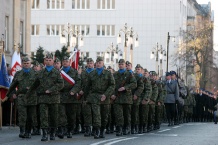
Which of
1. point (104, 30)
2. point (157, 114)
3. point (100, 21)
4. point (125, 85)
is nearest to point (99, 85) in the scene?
point (125, 85)

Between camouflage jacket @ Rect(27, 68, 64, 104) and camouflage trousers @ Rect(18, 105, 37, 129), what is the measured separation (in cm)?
122

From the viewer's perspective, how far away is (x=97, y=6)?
378 feet

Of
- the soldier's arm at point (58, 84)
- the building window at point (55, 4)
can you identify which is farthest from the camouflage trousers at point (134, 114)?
the building window at point (55, 4)

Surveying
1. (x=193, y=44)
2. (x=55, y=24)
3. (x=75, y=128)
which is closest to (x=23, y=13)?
(x=75, y=128)

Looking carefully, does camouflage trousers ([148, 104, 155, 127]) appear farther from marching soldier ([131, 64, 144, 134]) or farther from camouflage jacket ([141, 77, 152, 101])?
marching soldier ([131, 64, 144, 134])

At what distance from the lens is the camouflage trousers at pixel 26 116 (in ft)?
78.3

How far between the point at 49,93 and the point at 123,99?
392cm

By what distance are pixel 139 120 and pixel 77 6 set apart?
8719 cm

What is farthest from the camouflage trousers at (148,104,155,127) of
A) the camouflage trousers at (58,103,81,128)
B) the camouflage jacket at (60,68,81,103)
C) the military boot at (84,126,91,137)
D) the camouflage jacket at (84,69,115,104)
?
the camouflage jacket at (84,69,115,104)

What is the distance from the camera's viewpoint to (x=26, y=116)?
78.8ft

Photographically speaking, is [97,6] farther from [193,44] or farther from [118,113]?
[118,113]

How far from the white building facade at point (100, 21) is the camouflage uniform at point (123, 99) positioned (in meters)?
88.0

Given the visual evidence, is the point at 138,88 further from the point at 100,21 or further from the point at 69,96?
the point at 100,21

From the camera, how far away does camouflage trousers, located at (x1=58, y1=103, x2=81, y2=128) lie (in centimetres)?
2388
